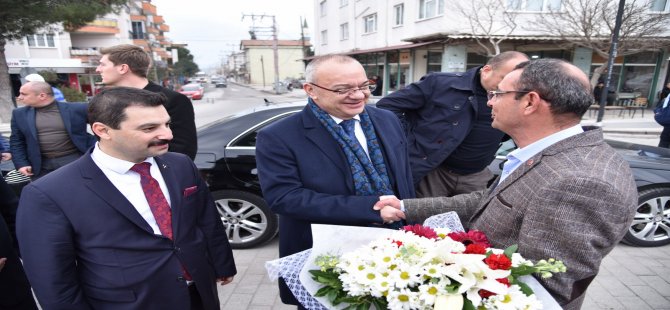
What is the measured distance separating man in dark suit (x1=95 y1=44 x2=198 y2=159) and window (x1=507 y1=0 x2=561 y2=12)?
19.1 meters

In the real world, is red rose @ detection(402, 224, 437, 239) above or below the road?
above

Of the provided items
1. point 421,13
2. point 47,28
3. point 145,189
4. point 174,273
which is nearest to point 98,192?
point 145,189

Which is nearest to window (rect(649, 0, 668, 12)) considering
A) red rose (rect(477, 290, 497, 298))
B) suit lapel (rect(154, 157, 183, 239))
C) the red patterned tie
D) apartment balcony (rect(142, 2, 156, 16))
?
red rose (rect(477, 290, 497, 298))

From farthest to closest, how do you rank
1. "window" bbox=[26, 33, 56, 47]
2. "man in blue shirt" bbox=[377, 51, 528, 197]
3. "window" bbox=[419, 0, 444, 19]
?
"window" bbox=[26, 33, 56, 47]
"window" bbox=[419, 0, 444, 19]
"man in blue shirt" bbox=[377, 51, 528, 197]

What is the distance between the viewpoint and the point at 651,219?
3.86m

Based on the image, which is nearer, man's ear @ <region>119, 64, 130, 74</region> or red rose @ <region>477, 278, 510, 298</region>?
red rose @ <region>477, 278, 510, 298</region>

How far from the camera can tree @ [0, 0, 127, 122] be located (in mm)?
12602

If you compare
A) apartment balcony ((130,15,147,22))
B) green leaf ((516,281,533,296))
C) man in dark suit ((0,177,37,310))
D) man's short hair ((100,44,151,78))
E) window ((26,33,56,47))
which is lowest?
man in dark suit ((0,177,37,310))

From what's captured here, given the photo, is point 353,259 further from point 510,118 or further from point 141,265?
point 141,265

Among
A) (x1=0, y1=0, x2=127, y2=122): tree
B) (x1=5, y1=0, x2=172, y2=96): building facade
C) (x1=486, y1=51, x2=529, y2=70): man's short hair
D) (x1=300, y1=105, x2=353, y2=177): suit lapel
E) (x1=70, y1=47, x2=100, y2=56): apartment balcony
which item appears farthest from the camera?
(x1=70, y1=47, x2=100, y2=56): apartment balcony

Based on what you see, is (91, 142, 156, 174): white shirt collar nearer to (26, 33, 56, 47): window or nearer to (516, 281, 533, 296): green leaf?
(516, 281, 533, 296): green leaf

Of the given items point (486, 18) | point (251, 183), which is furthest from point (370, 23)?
point (251, 183)

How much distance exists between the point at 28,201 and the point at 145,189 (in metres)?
0.43

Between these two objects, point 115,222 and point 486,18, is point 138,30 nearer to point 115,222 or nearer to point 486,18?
point 486,18
